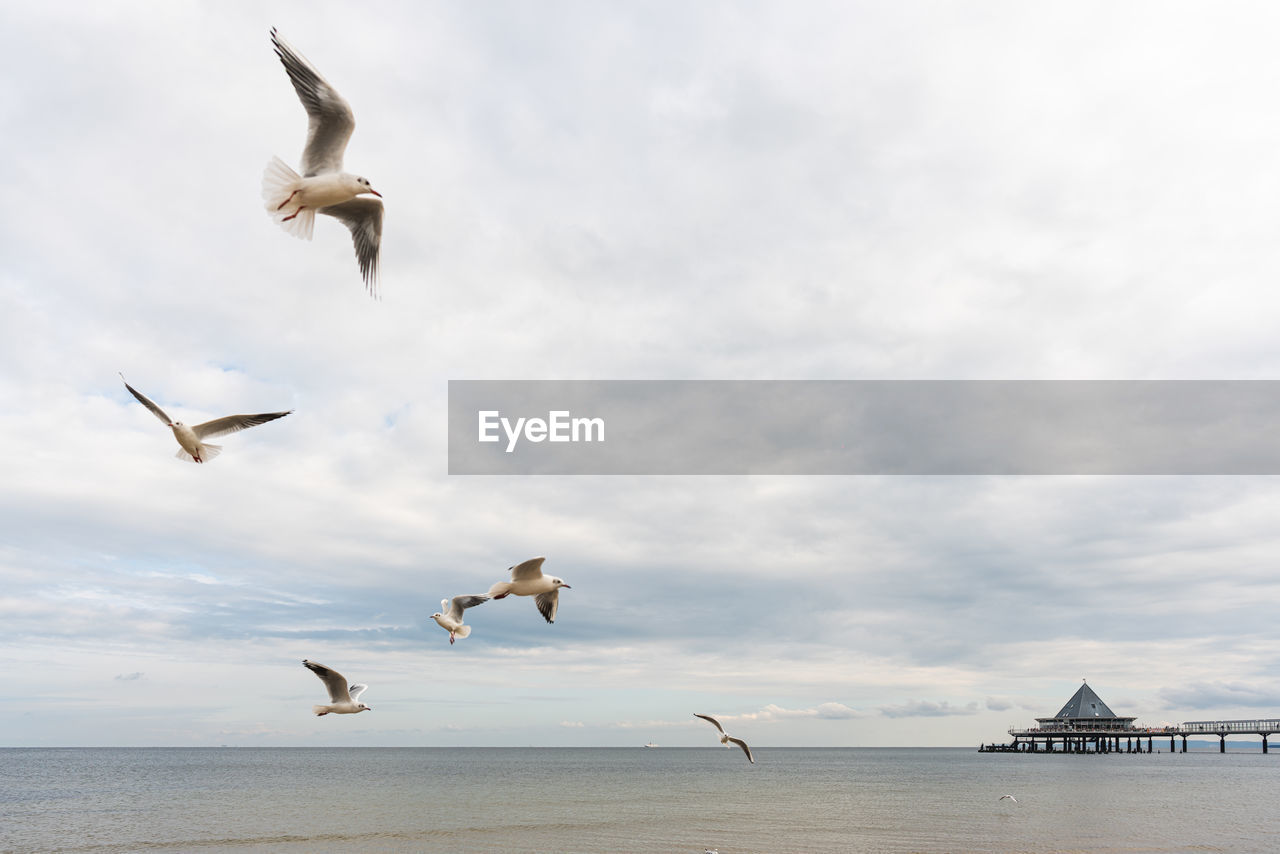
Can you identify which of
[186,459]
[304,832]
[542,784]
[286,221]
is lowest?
[542,784]

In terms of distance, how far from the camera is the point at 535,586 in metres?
15.8

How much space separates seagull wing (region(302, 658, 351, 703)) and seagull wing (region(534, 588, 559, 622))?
465cm

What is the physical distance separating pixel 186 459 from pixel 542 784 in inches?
3197

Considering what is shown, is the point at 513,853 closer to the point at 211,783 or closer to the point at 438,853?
the point at 438,853

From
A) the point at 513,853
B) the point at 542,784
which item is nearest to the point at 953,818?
the point at 513,853

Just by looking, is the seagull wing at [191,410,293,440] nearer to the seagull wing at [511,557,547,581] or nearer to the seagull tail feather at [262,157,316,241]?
the seagull tail feather at [262,157,316,241]

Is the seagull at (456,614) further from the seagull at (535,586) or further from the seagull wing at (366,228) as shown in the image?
the seagull wing at (366,228)

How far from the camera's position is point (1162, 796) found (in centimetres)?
6562

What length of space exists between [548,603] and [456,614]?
5.69 feet

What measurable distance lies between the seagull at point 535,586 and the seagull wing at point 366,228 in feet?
17.9

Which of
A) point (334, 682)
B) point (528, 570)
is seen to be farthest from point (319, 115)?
point (334, 682)

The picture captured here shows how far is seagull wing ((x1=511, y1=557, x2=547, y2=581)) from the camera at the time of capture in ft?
49.9

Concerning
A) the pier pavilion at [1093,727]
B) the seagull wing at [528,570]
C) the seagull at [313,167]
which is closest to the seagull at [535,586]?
the seagull wing at [528,570]

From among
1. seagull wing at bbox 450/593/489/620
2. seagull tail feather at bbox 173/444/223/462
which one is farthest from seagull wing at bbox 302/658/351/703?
seagull tail feather at bbox 173/444/223/462
